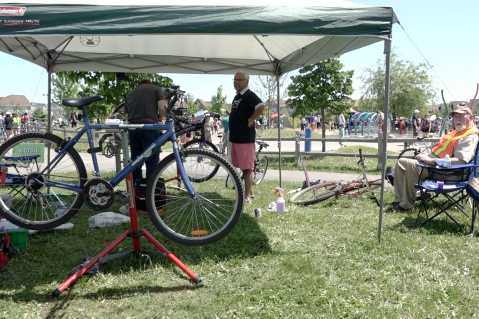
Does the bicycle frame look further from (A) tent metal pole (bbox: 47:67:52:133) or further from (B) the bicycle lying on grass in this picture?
(B) the bicycle lying on grass

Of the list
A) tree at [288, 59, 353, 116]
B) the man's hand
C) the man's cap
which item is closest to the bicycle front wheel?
the man's hand

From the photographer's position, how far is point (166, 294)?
3279mm

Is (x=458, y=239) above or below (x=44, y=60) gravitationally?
below

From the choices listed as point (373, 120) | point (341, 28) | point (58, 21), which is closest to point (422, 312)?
point (341, 28)

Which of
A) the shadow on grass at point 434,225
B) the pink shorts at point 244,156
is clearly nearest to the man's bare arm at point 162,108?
the pink shorts at point 244,156

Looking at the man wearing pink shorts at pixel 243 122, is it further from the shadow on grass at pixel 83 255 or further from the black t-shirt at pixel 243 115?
the shadow on grass at pixel 83 255

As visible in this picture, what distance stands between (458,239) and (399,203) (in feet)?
4.61

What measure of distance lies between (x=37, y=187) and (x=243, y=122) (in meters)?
2.80

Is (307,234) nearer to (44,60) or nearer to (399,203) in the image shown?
(399,203)

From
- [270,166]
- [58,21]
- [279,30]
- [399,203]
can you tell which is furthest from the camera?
[270,166]

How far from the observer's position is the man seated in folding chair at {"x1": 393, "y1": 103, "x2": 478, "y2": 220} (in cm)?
505

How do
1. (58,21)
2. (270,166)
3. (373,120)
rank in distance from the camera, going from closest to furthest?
(58,21)
(270,166)
(373,120)

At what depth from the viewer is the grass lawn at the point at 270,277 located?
3.04m

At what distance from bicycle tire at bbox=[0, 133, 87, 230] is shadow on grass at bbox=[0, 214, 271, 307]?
0.35m
